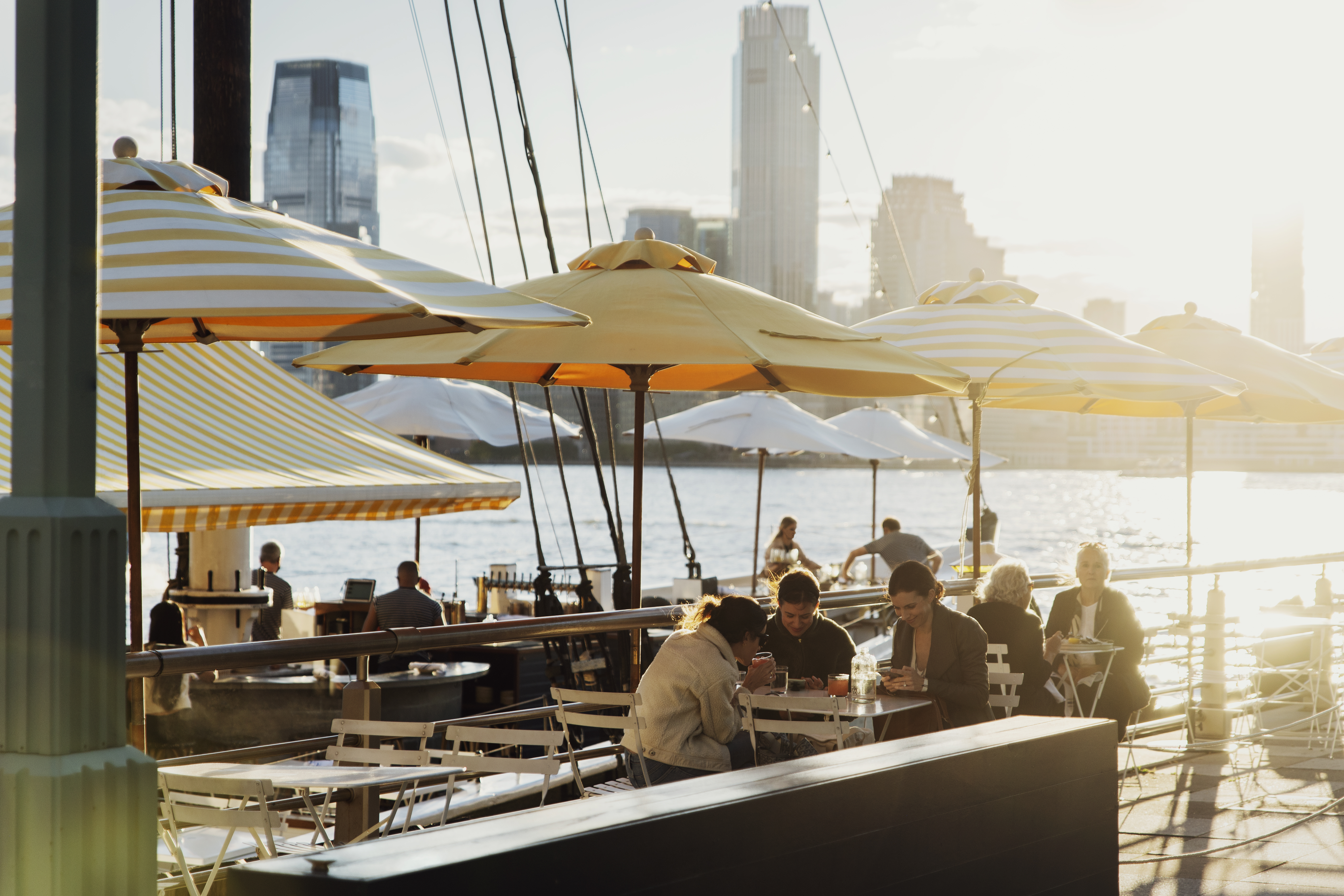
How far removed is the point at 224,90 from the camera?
8773 mm

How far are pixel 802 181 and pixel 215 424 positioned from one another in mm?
42565

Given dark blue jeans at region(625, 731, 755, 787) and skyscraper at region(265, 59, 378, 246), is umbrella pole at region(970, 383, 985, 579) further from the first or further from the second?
skyscraper at region(265, 59, 378, 246)

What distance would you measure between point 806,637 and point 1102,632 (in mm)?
1935

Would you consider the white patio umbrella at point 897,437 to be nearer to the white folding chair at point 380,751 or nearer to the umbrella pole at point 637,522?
the umbrella pole at point 637,522

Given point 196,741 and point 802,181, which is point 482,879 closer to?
point 196,741

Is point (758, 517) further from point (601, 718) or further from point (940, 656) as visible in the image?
point (601, 718)

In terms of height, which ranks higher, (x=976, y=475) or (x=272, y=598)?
(x=976, y=475)

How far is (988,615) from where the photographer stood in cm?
651

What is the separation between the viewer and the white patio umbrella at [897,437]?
19.6 meters

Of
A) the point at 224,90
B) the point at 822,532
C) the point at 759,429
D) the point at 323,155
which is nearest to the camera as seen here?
the point at 224,90

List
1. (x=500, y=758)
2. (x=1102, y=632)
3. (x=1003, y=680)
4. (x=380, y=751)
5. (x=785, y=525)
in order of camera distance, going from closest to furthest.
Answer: (x=500, y=758) < (x=380, y=751) < (x=1003, y=680) < (x=1102, y=632) < (x=785, y=525)

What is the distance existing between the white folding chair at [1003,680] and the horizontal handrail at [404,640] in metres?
0.59

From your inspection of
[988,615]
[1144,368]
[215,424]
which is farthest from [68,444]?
[1144,368]

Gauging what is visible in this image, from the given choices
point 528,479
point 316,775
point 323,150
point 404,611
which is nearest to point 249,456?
point 404,611
